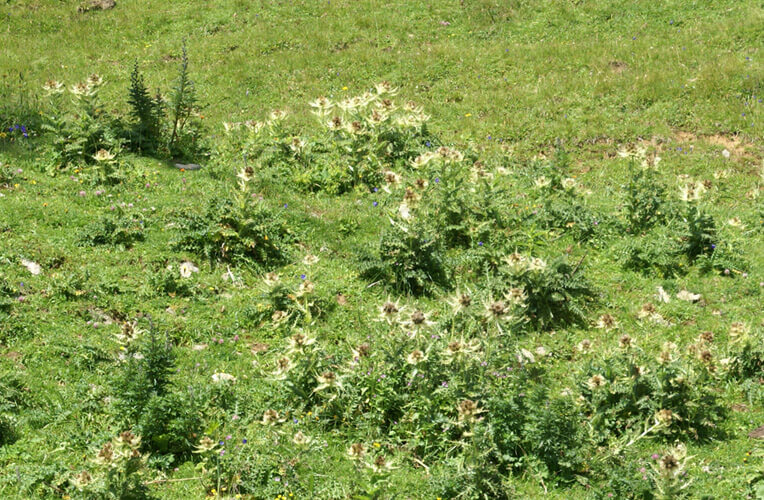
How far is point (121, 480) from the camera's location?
560cm

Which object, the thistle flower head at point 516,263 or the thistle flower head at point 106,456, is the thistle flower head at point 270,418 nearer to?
the thistle flower head at point 106,456

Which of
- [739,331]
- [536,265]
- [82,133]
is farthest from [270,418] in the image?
[82,133]

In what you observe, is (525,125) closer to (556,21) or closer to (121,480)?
(556,21)

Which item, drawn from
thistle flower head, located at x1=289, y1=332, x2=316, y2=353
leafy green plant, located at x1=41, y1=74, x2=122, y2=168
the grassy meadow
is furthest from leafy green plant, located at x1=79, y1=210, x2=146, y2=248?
thistle flower head, located at x1=289, y1=332, x2=316, y2=353

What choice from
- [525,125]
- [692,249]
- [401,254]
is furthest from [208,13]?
[692,249]

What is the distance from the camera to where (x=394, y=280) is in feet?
30.0

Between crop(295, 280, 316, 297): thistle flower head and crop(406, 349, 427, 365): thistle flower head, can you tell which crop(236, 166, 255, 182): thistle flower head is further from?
crop(406, 349, 427, 365): thistle flower head

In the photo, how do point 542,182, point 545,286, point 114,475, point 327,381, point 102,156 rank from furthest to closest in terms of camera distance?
point 542,182 → point 102,156 → point 545,286 → point 327,381 → point 114,475

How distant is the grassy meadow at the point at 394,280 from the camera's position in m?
6.38

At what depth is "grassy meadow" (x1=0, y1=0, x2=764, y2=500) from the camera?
638cm

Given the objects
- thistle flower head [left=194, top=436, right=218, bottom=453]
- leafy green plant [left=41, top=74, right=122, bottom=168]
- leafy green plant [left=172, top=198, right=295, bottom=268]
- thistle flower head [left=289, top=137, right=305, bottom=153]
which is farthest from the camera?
thistle flower head [left=289, top=137, right=305, bottom=153]

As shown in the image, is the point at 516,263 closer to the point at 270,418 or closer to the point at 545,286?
the point at 545,286

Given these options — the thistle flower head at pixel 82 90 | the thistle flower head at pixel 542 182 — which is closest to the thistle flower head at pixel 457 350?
the thistle flower head at pixel 542 182

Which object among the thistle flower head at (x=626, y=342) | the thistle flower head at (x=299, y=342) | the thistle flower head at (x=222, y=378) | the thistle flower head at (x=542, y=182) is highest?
the thistle flower head at (x=626, y=342)
